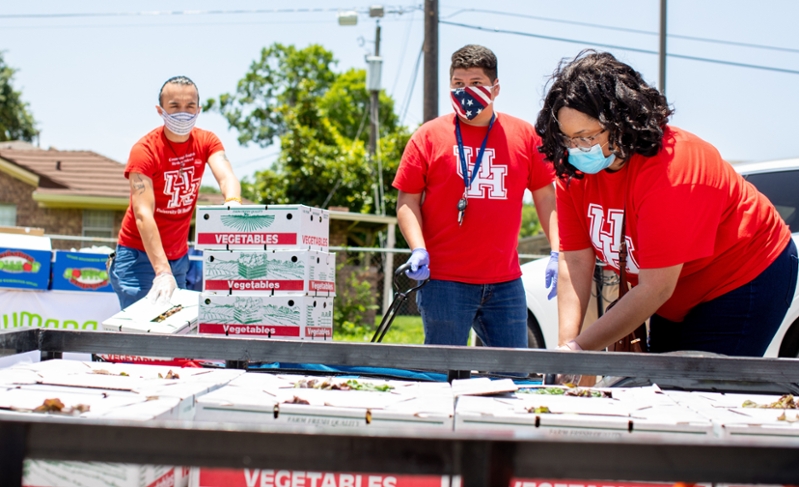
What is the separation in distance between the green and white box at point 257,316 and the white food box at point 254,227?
0.27 meters

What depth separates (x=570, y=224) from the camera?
112 inches

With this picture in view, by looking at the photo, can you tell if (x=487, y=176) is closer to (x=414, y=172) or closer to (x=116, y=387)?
(x=414, y=172)

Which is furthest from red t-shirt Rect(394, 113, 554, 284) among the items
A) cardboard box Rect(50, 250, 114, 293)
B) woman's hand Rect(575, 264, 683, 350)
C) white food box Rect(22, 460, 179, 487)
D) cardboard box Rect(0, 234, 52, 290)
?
cardboard box Rect(0, 234, 52, 290)

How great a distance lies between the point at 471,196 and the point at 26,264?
208 inches

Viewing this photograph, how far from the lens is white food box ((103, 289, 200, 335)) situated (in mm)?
3531

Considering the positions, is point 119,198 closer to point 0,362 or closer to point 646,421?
point 0,362

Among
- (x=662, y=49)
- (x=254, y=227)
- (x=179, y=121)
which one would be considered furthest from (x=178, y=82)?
(x=662, y=49)

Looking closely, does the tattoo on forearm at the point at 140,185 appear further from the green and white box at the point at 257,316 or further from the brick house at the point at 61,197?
the brick house at the point at 61,197

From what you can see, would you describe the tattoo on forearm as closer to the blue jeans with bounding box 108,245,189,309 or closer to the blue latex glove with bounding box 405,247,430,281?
the blue jeans with bounding box 108,245,189,309

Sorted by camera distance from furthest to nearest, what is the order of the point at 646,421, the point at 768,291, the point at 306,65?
the point at 306,65
the point at 768,291
the point at 646,421

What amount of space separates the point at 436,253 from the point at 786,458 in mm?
2688

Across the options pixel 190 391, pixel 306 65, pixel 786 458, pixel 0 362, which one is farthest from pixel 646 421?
pixel 306 65

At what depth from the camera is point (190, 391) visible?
1710 mm

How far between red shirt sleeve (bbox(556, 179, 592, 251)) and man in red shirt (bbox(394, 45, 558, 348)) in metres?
0.80
